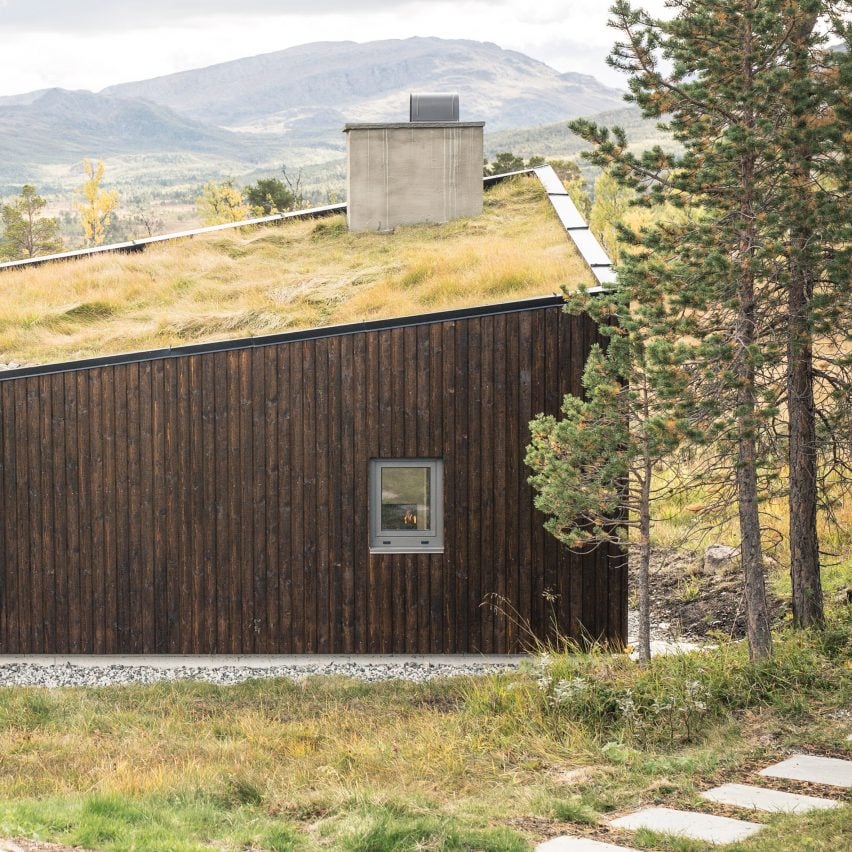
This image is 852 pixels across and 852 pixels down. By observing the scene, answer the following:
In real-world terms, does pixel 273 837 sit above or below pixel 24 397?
below

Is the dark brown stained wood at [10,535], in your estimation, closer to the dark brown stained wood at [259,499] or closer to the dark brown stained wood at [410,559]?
the dark brown stained wood at [259,499]

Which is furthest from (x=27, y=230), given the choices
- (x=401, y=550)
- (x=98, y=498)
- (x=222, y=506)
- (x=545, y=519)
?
(x=545, y=519)

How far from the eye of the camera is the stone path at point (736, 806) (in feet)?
16.3

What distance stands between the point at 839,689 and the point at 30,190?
53.6 meters

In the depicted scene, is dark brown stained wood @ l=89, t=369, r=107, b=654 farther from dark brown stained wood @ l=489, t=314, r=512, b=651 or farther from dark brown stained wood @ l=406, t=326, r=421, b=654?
dark brown stained wood @ l=489, t=314, r=512, b=651

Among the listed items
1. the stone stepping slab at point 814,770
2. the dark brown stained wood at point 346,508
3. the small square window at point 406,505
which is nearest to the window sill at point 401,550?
the small square window at point 406,505

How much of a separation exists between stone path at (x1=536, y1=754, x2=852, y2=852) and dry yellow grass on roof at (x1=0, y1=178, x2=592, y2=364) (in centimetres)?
532

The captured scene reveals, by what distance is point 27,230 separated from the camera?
5328 centimetres

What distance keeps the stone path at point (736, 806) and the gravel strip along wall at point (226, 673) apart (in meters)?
3.86

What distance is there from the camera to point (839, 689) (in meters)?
7.61

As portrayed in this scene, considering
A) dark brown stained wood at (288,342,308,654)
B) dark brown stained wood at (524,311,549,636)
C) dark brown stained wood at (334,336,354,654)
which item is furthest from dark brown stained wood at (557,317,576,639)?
dark brown stained wood at (288,342,308,654)

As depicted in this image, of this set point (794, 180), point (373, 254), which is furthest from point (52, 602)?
point (794, 180)

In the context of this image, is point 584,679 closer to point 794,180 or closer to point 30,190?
point 794,180

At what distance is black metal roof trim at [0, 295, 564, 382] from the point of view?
9.69 meters
